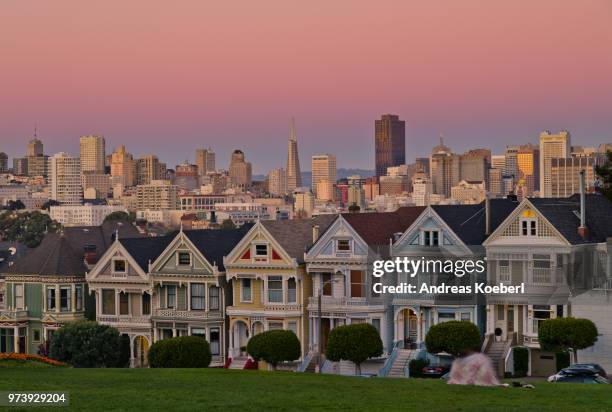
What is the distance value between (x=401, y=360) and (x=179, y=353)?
27.5 ft

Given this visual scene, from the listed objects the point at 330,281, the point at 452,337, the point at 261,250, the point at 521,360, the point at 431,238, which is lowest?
the point at 521,360

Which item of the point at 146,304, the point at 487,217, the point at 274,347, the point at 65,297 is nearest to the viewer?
the point at 274,347

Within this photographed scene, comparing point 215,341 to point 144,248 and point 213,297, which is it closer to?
point 213,297

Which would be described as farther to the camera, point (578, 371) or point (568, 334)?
point (568, 334)

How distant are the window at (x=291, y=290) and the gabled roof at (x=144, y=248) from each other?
675 centimetres

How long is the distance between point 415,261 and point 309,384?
2235cm

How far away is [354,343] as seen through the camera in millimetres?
61938

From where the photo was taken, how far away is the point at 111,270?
71.4 m

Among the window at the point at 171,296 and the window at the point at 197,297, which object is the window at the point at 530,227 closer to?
the window at the point at 197,297

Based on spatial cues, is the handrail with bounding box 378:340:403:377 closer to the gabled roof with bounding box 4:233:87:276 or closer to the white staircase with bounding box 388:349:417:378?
the white staircase with bounding box 388:349:417:378

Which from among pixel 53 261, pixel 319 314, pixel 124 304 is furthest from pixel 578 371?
pixel 53 261

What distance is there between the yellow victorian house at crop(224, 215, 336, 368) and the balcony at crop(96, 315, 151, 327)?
4.19 meters

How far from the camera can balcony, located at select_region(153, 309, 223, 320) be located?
68.7 m

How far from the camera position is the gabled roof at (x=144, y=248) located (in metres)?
70.8
